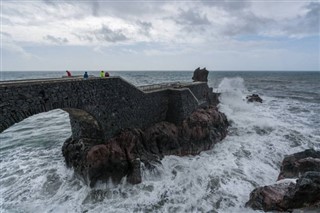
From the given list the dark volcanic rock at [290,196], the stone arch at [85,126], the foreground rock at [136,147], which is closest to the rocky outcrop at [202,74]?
the foreground rock at [136,147]

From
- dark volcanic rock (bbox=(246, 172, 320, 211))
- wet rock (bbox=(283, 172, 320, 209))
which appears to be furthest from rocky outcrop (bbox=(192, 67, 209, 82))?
wet rock (bbox=(283, 172, 320, 209))

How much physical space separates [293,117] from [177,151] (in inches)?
984

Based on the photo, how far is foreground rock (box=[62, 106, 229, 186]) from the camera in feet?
55.7

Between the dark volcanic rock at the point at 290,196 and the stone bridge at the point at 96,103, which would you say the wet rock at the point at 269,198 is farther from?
the stone bridge at the point at 96,103

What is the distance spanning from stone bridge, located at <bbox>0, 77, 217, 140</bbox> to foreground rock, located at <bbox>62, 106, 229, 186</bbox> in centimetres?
93

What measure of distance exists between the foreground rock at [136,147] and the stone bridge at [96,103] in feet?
3.04

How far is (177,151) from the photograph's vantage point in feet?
69.5

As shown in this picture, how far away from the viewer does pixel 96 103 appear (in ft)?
57.6

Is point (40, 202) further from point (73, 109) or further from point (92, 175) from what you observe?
point (73, 109)

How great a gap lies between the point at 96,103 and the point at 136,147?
4914mm

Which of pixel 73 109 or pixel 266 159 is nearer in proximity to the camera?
pixel 73 109

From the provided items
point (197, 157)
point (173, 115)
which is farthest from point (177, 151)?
point (173, 115)

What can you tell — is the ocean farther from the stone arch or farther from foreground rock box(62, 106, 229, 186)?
the stone arch

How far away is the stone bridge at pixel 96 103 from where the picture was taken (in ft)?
42.0
